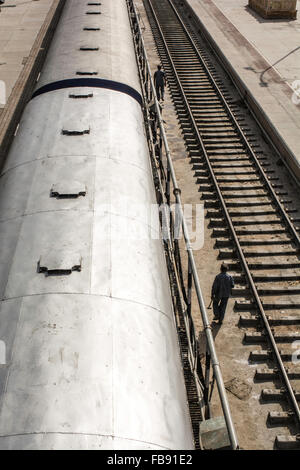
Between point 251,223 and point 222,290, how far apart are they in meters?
4.68

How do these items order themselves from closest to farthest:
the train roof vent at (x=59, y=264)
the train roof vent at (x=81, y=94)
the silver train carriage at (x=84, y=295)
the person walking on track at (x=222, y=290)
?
the silver train carriage at (x=84, y=295) < the train roof vent at (x=59, y=264) < the person walking on track at (x=222, y=290) < the train roof vent at (x=81, y=94)

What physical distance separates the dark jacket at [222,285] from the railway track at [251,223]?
1.02 m

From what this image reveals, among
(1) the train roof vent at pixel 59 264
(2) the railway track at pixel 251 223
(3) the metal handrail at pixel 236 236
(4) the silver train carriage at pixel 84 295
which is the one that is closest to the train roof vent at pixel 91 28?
(2) the railway track at pixel 251 223

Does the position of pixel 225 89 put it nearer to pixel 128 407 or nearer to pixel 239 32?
pixel 239 32

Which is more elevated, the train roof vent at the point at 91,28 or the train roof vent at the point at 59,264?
the train roof vent at the point at 91,28

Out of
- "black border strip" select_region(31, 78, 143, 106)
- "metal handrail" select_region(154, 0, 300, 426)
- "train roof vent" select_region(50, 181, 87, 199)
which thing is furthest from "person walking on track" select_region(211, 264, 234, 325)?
"black border strip" select_region(31, 78, 143, 106)

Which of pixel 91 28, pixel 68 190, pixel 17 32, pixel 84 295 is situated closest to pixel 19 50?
pixel 17 32

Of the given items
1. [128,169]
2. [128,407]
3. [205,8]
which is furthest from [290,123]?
[205,8]

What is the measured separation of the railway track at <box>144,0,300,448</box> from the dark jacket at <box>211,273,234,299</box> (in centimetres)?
102

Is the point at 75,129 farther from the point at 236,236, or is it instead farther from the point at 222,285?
the point at 236,236

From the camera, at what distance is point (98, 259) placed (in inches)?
257

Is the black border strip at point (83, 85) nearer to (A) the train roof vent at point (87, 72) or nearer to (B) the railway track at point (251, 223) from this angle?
(A) the train roof vent at point (87, 72)

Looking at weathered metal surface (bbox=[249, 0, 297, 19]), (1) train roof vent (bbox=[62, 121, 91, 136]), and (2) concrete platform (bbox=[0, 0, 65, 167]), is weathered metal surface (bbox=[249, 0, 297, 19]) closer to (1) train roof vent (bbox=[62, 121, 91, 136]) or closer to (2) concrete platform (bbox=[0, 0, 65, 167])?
(2) concrete platform (bbox=[0, 0, 65, 167])

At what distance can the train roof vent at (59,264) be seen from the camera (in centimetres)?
625
